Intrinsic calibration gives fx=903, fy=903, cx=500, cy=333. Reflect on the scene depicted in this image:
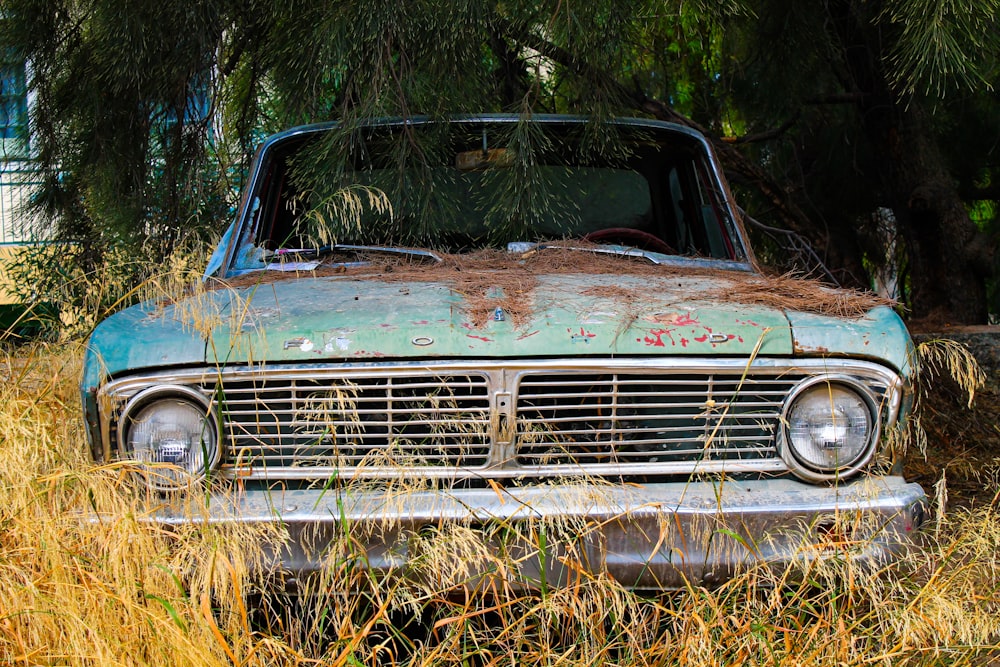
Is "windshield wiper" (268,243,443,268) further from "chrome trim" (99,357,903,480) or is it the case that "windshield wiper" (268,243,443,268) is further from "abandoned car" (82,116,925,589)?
"chrome trim" (99,357,903,480)

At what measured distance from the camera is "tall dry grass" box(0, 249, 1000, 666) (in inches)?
75.5

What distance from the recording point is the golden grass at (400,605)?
1.92 meters

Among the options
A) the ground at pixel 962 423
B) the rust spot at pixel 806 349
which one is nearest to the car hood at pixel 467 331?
the rust spot at pixel 806 349

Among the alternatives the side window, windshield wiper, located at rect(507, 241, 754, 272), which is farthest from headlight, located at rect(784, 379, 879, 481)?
the side window

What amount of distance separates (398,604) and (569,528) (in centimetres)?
41

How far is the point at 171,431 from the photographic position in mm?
2178

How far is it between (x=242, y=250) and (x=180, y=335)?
1.10m

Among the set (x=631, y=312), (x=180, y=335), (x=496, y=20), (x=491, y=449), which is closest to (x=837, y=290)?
(x=631, y=312)

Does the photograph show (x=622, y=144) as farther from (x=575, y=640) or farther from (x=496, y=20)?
(x=575, y=640)

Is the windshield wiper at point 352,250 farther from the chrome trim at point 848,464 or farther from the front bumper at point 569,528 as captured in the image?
the chrome trim at point 848,464

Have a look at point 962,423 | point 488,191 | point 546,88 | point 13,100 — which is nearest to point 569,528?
point 488,191

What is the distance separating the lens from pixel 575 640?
6.64 feet

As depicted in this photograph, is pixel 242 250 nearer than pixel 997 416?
Yes

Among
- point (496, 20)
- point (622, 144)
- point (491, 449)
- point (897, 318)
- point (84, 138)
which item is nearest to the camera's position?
point (491, 449)
